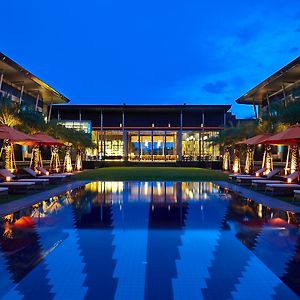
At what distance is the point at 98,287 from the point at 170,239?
108 inches

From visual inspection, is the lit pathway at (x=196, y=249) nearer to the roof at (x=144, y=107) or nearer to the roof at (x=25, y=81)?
the roof at (x=25, y=81)

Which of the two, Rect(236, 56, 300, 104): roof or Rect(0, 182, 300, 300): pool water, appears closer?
Rect(0, 182, 300, 300): pool water

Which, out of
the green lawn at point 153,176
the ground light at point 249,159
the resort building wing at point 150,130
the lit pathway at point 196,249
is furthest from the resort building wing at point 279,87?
the lit pathway at point 196,249

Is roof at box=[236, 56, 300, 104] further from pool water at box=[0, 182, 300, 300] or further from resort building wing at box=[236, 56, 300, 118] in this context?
pool water at box=[0, 182, 300, 300]

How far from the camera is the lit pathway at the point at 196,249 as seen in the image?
175 inches

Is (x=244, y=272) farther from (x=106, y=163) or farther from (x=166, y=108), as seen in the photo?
(x=166, y=108)

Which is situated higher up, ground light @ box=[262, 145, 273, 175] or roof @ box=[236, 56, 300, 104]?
roof @ box=[236, 56, 300, 104]

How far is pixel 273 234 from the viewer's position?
7.33 metres

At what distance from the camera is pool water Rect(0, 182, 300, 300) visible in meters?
4.37

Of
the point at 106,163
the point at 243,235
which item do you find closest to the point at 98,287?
the point at 243,235

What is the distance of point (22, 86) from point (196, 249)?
31268mm

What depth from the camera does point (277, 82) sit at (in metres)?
32.1

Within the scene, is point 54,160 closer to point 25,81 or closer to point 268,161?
point 25,81

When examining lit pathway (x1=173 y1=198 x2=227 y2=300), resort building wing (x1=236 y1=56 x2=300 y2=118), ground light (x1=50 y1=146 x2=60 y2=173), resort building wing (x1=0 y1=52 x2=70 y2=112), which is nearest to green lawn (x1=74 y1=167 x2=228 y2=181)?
ground light (x1=50 y1=146 x2=60 y2=173)
